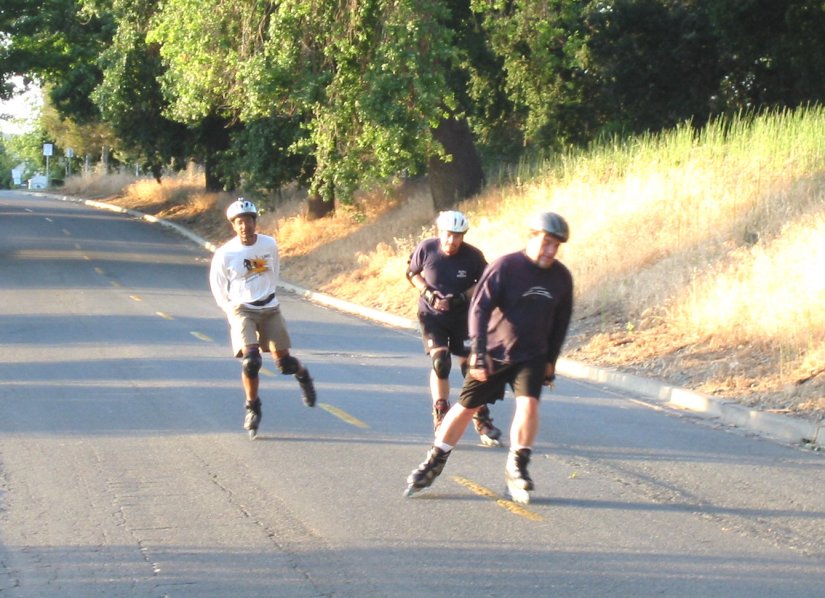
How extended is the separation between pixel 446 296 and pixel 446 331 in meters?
0.33

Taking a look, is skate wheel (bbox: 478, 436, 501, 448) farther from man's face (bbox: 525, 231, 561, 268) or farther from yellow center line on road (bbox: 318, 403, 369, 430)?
man's face (bbox: 525, 231, 561, 268)

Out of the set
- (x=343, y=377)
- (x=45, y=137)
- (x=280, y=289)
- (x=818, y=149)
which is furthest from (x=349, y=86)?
(x=45, y=137)

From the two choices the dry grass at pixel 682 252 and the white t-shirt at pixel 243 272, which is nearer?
the white t-shirt at pixel 243 272

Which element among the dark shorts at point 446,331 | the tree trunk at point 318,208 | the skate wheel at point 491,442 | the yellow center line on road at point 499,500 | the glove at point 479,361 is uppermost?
the glove at point 479,361

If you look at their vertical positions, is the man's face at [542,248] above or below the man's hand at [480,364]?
above

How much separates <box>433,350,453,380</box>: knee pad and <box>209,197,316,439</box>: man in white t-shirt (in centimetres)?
144

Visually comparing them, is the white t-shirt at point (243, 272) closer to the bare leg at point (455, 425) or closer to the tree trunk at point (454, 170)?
the bare leg at point (455, 425)

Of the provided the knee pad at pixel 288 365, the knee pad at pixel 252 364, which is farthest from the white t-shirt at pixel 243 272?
the knee pad at pixel 288 365

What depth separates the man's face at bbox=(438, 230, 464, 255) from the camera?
9.78 meters

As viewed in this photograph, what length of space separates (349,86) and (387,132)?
1533 mm

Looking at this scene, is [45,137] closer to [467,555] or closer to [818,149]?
[818,149]

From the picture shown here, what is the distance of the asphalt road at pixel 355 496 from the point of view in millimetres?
6324

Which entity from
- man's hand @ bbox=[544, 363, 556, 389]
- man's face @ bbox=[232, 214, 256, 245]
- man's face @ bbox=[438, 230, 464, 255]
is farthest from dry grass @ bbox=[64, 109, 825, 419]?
man's face @ bbox=[232, 214, 256, 245]

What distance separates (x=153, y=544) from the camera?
22.5 feet
